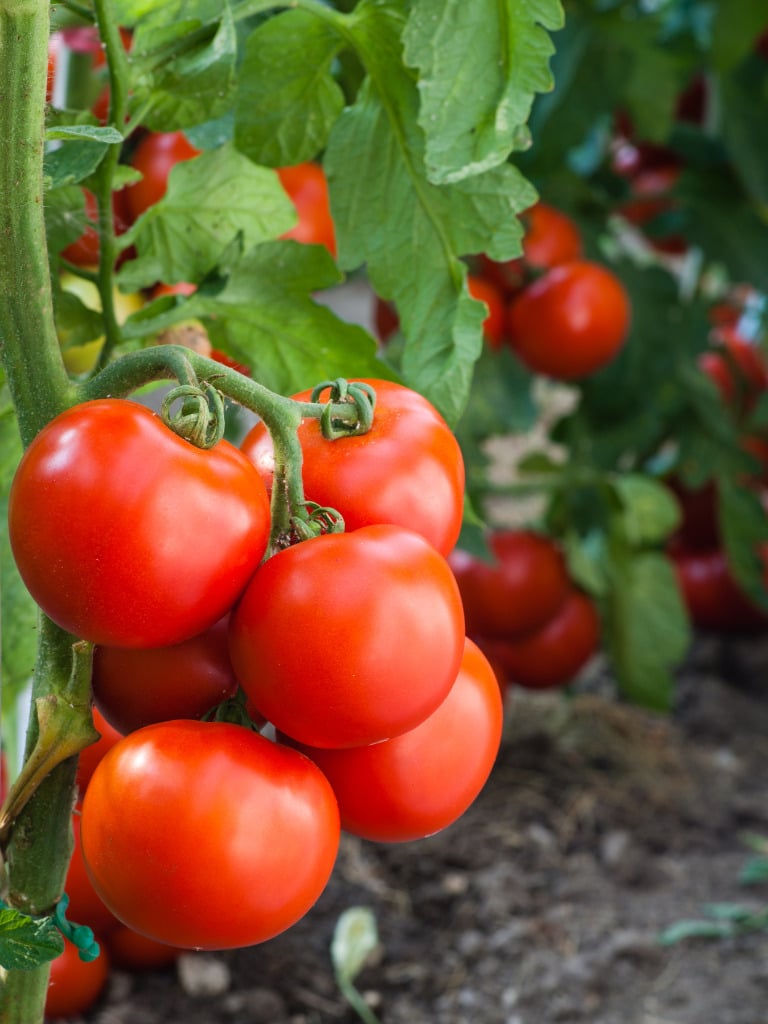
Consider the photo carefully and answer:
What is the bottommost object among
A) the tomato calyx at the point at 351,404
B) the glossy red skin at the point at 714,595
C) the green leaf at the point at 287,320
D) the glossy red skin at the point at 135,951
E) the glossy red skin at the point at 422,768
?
the glossy red skin at the point at 714,595

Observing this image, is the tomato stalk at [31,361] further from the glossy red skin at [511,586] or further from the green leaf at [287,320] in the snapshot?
Answer: the glossy red skin at [511,586]

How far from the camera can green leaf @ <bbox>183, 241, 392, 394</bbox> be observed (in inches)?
22.5

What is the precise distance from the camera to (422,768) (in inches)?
17.2

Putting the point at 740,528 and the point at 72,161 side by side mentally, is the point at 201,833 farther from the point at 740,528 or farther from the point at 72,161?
the point at 740,528

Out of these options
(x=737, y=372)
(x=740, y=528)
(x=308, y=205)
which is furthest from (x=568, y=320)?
(x=737, y=372)

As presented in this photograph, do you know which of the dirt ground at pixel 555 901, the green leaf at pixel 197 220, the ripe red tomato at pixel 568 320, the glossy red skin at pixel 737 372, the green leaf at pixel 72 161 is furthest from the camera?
the glossy red skin at pixel 737 372

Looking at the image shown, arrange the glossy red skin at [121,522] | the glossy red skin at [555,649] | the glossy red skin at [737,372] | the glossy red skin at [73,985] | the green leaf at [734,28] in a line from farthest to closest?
the glossy red skin at [737,372]
the glossy red skin at [555,649]
the green leaf at [734,28]
the glossy red skin at [73,985]
the glossy red skin at [121,522]

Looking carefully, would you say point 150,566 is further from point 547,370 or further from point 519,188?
point 547,370

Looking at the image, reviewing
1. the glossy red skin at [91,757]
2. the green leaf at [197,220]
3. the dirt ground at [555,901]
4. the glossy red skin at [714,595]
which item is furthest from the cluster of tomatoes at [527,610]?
the glossy red skin at [91,757]

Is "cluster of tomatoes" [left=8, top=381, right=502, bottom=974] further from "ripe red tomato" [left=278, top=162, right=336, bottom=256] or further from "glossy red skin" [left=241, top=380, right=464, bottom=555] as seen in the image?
"ripe red tomato" [left=278, top=162, right=336, bottom=256]

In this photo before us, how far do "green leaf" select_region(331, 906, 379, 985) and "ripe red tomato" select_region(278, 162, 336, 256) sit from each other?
1.98ft

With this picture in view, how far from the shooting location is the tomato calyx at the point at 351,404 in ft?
1.41

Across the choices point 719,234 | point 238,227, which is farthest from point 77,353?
point 719,234

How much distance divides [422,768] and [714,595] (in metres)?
1.45
